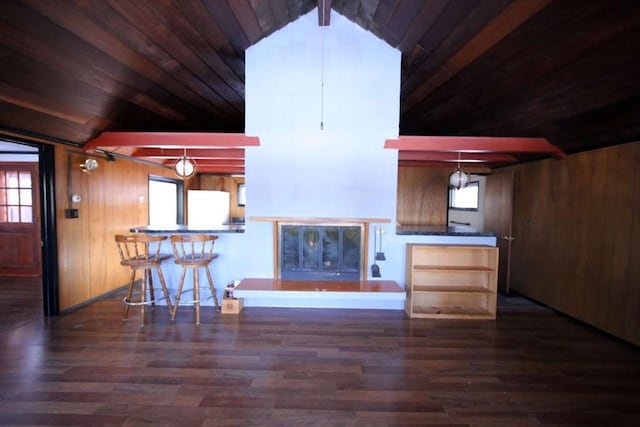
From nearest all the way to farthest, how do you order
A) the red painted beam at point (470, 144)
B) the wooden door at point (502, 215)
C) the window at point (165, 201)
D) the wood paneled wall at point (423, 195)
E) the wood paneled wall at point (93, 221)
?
the red painted beam at point (470, 144)
the wood paneled wall at point (93, 221)
the wooden door at point (502, 215)
the wood paneled wall at point (423, 195)
the window at point (165, 201)

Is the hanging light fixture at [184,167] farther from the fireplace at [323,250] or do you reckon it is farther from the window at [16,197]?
the window at [16,197]

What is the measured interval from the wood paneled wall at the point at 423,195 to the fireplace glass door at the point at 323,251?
6.89 feet

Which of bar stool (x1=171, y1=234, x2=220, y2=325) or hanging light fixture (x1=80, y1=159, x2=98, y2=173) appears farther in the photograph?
hanging light fixture (x1=80, y1=159, x2=98, y2=173)

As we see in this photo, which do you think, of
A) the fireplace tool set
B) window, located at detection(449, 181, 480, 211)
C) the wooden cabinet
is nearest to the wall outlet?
the fireplace tool set

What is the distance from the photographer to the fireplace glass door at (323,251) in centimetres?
370

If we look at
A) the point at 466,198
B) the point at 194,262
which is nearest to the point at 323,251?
the point at 194,262

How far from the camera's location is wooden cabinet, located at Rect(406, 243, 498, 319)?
3518 mm

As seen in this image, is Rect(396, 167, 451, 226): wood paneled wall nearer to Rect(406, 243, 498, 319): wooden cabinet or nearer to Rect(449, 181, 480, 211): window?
Rect(449, 181, 480, 211): window

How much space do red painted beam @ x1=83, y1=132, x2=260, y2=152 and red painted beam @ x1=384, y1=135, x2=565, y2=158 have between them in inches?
69.8

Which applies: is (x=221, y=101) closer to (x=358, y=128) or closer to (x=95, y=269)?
(x=358, y=128)

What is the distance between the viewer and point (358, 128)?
367 cm

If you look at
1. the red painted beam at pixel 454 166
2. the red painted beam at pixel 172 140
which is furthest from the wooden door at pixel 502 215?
the red painted beam at pixel 172 140

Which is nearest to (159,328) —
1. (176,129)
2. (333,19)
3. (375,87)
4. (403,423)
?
(403,423)

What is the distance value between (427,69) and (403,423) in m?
3.37
